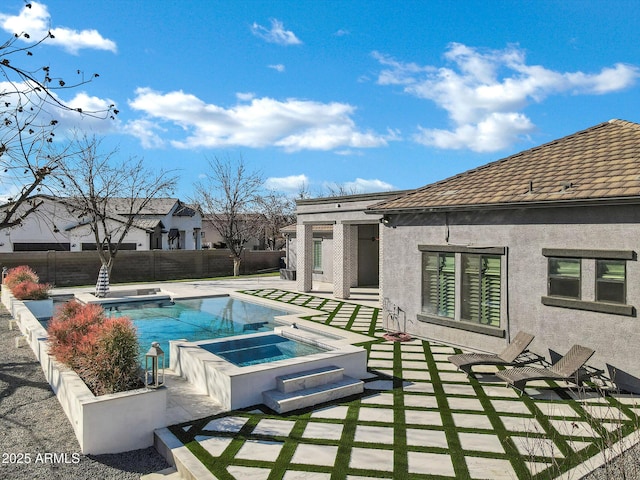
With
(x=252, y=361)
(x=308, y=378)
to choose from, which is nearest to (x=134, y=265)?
(x=252, y=361)

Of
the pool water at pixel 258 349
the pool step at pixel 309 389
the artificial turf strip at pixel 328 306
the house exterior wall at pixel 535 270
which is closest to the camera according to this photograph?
the pool step at pixel 309 389

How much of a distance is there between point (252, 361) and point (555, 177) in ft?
28.0

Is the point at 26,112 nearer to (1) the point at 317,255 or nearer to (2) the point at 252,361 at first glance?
(2) the point at 252,361

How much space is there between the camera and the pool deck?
563 centimetres

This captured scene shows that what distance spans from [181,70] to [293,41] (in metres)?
3.63

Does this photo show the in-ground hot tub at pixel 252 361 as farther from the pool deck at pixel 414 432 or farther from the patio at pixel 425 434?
the patio at pixel 425 434

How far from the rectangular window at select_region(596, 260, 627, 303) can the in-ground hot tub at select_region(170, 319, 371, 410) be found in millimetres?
5051

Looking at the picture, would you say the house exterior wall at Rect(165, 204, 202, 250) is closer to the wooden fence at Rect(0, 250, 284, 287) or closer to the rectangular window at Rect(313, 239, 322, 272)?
the wooden fence at Rect(0, 250, 284, 287)

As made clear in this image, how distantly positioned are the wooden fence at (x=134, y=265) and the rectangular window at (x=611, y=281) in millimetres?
26731

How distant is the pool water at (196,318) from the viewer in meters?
14.1

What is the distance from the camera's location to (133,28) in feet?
33.6

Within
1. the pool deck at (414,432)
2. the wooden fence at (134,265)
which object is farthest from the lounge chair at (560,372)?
the wooden fence at (134,265)

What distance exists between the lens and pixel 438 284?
12492mm

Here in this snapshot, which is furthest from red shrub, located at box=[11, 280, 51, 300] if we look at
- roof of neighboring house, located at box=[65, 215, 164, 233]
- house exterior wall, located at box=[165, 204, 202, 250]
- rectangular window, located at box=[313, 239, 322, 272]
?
house exterior wall, located at box=[165, 204, 202, 250]
